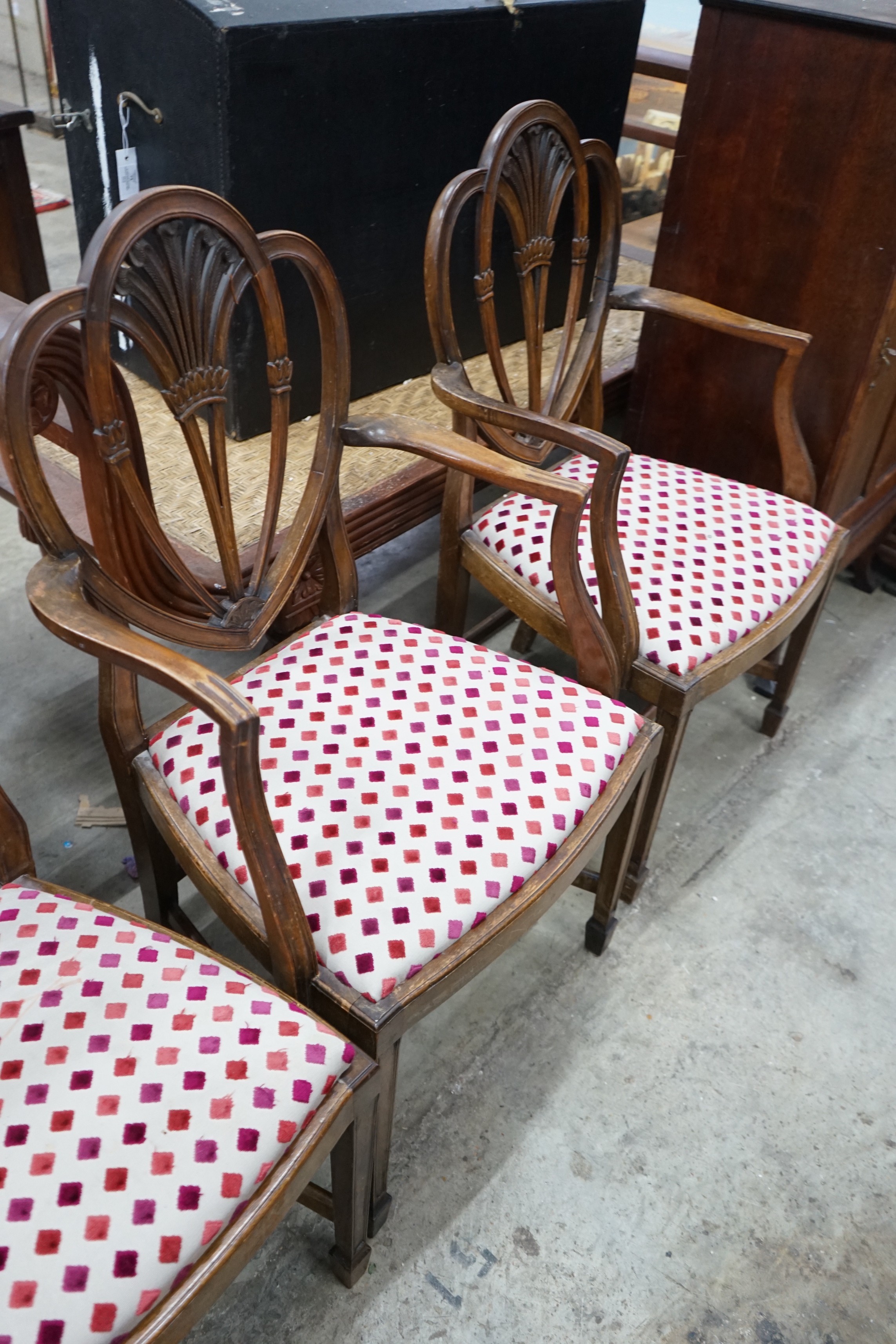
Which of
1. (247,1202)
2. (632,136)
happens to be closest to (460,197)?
(247,1202)

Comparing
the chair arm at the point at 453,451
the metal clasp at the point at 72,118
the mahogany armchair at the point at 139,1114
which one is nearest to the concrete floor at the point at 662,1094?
the mahogany armchair at the point at 139,1114

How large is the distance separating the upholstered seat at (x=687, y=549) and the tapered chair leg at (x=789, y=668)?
0.56 ft

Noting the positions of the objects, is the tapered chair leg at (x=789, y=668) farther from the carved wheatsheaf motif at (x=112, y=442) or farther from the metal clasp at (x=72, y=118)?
the metal clasp at (x=72, y=118)

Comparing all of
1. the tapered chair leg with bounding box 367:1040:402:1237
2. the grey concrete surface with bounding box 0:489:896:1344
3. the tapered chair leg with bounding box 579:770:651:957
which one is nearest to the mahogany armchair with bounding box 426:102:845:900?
the tapered chair leg with bounding box 579:770:651:957

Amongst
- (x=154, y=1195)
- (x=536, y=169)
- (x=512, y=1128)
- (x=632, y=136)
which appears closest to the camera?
(x=154, y=1195)

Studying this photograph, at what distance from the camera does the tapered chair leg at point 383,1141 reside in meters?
1.04

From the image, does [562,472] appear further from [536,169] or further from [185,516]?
[185,516]

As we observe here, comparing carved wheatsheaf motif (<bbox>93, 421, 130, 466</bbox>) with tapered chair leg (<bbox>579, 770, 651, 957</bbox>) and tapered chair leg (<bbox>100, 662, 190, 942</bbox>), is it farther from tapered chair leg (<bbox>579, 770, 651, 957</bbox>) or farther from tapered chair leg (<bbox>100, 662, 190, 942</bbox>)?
tapered chair leg (<bbox>579, 770, 651, 957</bbox>)

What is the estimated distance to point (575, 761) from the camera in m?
1.20

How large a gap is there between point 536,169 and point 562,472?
0.46 metres

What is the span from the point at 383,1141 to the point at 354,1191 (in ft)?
0.21

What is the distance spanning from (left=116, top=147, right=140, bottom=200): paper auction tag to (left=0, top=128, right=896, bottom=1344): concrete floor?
36.6 inches

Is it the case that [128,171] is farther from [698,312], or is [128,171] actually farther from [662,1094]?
[662,1094]

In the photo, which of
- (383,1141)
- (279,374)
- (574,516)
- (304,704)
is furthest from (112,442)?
(383,1141)
